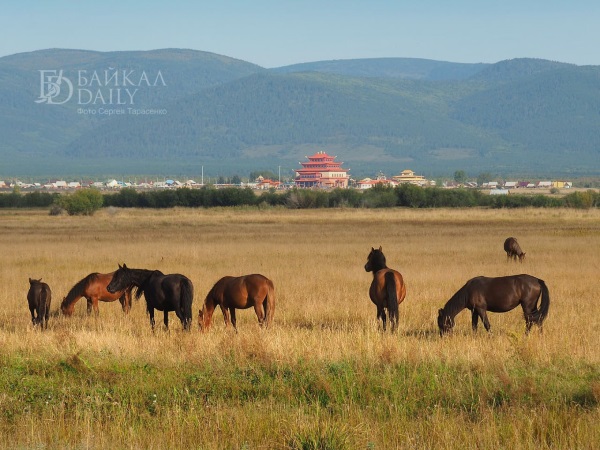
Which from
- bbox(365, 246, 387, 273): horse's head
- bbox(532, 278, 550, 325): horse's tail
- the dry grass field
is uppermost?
bbox(365, 246, 387, 273): horse's head

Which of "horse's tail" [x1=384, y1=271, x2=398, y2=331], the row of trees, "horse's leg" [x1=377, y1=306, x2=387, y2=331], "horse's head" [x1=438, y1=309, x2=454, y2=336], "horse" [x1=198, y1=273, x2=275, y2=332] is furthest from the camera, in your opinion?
the row of trees

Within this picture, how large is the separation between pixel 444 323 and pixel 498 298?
88 centimetres

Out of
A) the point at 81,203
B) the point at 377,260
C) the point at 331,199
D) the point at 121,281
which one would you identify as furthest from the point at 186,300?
the point at 331,199

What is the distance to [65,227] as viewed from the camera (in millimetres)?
59094

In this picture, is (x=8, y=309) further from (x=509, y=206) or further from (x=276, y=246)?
(x=509, y=206)

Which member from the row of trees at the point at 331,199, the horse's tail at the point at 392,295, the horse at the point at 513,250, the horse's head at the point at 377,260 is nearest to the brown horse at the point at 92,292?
the horse's head at the point at 377,260

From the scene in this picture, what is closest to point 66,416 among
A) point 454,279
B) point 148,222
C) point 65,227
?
point 454,279

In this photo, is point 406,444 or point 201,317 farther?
point 201,317

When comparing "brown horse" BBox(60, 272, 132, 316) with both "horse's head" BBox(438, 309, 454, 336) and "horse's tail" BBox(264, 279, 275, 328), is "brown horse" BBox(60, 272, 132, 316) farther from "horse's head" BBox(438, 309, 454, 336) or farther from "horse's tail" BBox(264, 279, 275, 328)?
"horse's head" BBox(438, 309, 454, 336)

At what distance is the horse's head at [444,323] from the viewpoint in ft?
50.5

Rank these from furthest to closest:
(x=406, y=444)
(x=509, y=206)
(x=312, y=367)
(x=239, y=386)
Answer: (x=509, y=206), (x=312, y=367), (x=239, y=386), (x=406, y=444)

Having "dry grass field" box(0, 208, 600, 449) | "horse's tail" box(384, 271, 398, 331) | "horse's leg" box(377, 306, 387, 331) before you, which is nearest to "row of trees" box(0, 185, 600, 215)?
"dry grass field" box(0, 208, 600, 449)

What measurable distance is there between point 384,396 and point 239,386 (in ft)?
5.66

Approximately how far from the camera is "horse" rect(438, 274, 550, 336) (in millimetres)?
15234
